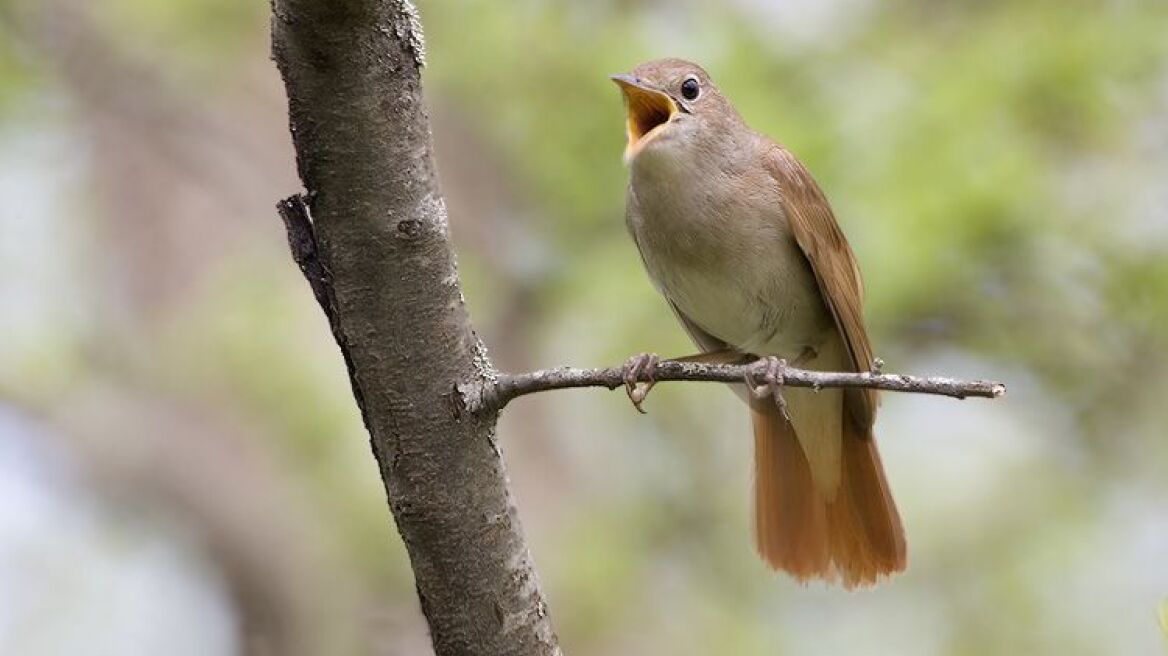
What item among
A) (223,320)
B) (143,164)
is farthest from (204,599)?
(143,164)

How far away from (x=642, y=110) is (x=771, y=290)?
61 cm

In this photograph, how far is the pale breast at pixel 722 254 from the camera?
375cm

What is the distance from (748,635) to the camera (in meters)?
6.89

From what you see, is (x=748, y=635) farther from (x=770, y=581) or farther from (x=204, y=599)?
(x=204, y=599)

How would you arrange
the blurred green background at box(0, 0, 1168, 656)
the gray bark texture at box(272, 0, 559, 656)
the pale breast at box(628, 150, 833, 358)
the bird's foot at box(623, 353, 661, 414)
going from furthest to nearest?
the blurred green background at box(0, 0, 1168, 656), the pale breast at box(628, 150, 833, 358), the bird's foot at box(623, 353, 661, 414), the gray bark texture at box(272, 0, 559, 656)

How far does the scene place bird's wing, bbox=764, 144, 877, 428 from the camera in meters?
3.86

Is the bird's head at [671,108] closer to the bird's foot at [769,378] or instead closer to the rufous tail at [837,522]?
the rufous tail at [837,522]

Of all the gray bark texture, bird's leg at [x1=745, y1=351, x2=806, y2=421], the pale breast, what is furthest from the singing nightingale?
the gray bark texture

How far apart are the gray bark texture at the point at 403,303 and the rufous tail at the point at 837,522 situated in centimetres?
169

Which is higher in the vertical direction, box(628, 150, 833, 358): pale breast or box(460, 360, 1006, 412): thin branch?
box(628, 150, 833, 358): pale breast

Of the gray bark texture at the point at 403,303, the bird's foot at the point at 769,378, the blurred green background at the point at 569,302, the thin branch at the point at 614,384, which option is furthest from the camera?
the blurred green background at the point at 569,302

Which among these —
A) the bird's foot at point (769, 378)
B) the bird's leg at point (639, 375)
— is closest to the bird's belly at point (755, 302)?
the bird's leg at point (639, 375)

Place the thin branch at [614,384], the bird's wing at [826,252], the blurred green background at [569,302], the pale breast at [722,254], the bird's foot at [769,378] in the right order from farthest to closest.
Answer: the blurred green background at [569,302]
the bird's wing at [826,252]
the pale breast at [722,254]
the bird's foot at [769,378]
the thin branch at [614,384]

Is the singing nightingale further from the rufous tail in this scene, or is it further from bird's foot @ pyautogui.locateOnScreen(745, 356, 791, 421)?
bird's foot @ pyautogui.locateOnScreen(745, 356, 791, 421)
